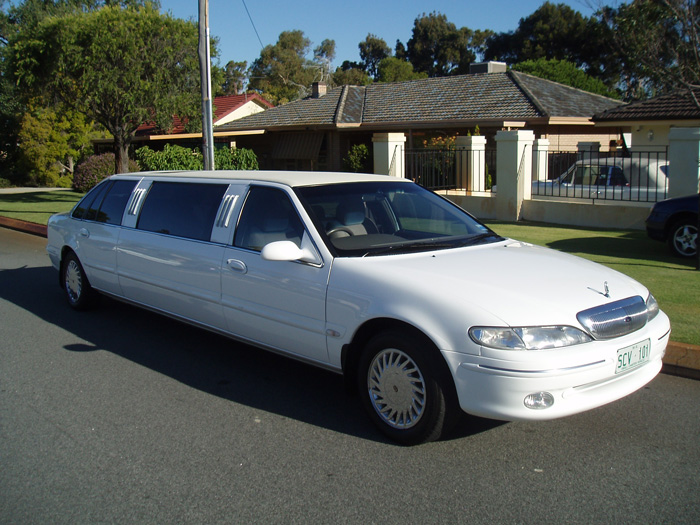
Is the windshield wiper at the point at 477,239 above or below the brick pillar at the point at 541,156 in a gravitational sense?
below

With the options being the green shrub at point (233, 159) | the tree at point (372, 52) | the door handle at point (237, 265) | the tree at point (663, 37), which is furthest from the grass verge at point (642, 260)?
the tree at point (372, 52)

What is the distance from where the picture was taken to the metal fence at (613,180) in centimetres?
1377

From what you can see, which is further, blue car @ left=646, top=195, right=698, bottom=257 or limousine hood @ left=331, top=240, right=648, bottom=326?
blue car @ left=646, top=195, right=698, bottom=257

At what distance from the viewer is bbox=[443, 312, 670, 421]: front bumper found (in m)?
3.86

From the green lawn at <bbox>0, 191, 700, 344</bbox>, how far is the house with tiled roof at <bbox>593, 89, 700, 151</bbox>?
993 centimetres

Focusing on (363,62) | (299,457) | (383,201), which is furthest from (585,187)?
(363,62)

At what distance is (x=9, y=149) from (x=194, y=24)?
21.8 metres

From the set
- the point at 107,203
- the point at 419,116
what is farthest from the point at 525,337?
the point at 419,116

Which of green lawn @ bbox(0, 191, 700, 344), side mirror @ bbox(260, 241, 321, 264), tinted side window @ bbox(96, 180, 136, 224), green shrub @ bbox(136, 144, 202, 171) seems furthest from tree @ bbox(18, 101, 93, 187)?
side mirror @ bbox(260, 241, 321, 264)

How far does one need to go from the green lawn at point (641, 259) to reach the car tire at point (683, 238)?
16 centimetres

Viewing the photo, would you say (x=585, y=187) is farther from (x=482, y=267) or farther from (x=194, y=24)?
(x=194, y=24)

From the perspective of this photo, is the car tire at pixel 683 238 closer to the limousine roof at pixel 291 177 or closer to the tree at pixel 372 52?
the limousine roof at pixel 291 177

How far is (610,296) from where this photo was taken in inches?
170

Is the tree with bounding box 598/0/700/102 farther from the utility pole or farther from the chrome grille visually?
the utility pole
